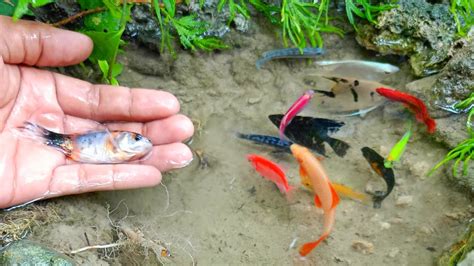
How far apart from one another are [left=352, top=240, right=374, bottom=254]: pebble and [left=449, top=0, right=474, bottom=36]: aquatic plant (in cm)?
188

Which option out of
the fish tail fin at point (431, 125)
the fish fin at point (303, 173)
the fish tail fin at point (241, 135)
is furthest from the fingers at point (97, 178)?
the fish tail fin at point (431, 125)

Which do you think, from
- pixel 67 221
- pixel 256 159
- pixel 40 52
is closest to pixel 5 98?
pixel 40 52

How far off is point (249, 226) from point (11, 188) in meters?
1.61

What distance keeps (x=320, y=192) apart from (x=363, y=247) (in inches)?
19.3

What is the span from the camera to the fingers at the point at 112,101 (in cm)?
405

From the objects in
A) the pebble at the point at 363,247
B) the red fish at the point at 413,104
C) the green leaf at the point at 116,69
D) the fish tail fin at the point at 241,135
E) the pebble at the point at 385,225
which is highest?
the green leaf at the point at 116,69

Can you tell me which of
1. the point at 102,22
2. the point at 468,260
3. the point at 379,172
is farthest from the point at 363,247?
the point at 102,22

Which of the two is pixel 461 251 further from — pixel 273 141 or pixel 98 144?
pixel 98 144

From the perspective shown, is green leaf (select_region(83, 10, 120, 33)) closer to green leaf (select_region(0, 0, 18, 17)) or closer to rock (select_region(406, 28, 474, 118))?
green leaf (select_region(0, 0, 18, 17))

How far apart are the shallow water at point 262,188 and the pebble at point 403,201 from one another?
1.0 inches

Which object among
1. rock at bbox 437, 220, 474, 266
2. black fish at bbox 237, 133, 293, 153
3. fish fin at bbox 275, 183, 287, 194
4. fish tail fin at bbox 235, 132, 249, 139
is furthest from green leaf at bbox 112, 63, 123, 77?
rock at bbox 437, 220, 474, 266

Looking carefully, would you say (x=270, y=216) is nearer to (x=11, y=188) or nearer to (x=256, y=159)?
(x=256, y=159)

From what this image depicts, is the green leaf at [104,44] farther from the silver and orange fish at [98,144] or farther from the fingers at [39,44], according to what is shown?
the silver and orange fish at [98,144]

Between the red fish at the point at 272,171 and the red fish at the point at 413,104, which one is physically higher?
the red fish at the point at 413,104
